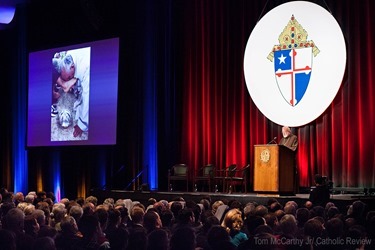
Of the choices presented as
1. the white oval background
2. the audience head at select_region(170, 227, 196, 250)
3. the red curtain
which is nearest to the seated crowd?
the audience head at select_region(170, 227, 196, 250)

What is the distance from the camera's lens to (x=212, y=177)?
10812mm

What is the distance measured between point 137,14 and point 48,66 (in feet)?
8.63

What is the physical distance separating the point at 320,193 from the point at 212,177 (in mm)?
3726

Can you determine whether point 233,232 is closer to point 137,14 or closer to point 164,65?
point 164,65

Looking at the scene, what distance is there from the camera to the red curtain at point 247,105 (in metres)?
9.95

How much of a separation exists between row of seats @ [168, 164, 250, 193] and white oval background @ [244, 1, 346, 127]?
1249mm

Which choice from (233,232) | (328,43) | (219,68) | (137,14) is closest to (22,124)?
(137,14)

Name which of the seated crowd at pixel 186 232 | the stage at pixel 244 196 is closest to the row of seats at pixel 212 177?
the stage at pixel 244 196

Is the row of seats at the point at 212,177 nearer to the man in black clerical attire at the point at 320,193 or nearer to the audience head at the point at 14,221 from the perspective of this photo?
the man in black clerical attire at the point at 320,193

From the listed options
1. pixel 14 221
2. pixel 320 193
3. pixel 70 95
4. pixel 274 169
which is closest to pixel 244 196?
pixel 274 169

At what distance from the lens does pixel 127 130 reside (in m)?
13.2

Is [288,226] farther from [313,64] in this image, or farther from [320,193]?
[313,64]

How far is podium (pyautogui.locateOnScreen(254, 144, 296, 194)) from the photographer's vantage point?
8.84 metres

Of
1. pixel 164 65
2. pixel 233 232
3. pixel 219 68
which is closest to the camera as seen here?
pixel 233 232
